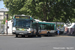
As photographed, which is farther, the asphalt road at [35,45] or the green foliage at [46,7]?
the green foliage at [46,7]

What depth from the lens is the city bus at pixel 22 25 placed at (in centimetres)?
2220

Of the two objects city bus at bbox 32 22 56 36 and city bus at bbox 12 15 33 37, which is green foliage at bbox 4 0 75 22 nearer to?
city bus at bbox 32 22 56 36

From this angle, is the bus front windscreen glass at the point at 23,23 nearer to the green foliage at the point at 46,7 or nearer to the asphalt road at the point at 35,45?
the asphalt road at the point at 35,45

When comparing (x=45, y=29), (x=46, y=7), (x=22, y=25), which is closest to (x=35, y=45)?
(x=22, y=25)

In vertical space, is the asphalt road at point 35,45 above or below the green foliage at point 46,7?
below

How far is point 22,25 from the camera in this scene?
2231 cm

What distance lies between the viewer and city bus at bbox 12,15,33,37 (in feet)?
72.8

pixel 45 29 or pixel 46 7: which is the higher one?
pixel 46 7

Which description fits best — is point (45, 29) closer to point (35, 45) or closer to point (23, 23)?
point (23, 23)

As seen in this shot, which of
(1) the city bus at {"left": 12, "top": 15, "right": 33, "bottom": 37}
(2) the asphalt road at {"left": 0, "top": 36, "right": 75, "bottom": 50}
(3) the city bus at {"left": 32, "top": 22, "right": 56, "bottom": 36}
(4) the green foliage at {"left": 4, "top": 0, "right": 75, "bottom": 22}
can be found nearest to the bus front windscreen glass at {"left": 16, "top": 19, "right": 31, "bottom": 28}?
(1) the city bus at {"left": 12, "top": 15, "right": 33, "bottom": 37}

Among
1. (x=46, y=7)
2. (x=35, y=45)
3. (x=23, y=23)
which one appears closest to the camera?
(x=35, y=45)

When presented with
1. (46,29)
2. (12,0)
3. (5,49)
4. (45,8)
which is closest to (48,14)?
(45,8)

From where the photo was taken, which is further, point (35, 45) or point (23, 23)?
point (23, 23)

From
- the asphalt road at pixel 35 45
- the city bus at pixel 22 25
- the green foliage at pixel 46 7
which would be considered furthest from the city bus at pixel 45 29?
the asphalt road at pixel 35 45
